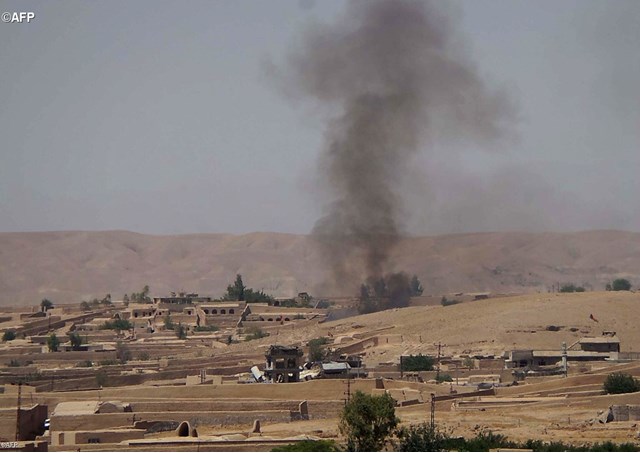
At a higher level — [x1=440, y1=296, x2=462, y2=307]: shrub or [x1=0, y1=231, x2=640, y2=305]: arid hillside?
[x1=0, y1=231, x2=640, y2=305]: arid hillside

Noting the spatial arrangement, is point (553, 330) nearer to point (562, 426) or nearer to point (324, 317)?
point (324, 317)

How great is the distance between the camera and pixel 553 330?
209 ft

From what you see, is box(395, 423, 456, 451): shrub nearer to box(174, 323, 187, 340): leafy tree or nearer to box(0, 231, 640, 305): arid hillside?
box(174, 323, 187, 340): leafy tree

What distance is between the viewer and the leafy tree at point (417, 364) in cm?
5272

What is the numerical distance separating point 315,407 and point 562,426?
25.2 feet

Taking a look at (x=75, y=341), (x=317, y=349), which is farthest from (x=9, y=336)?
(x=317, y=349)

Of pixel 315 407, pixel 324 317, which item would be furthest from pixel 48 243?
pixel 315 407

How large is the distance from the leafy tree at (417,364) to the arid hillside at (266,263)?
66.8 meters

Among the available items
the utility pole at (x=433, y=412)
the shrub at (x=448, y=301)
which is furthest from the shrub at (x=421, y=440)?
the shrub at (x=448, y=301)

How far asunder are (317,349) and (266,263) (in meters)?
114

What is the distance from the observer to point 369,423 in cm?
3309

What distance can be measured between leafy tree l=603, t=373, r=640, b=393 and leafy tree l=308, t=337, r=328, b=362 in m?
15.5

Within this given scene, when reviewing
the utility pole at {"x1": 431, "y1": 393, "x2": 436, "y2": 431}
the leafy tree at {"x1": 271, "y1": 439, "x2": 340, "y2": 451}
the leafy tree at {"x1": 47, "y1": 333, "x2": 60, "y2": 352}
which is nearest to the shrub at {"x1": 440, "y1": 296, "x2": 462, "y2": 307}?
the leafy tree at {"x1": 47, "y1": 333, "x2": 60, "y2": 352}

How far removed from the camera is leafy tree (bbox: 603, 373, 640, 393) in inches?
1644
